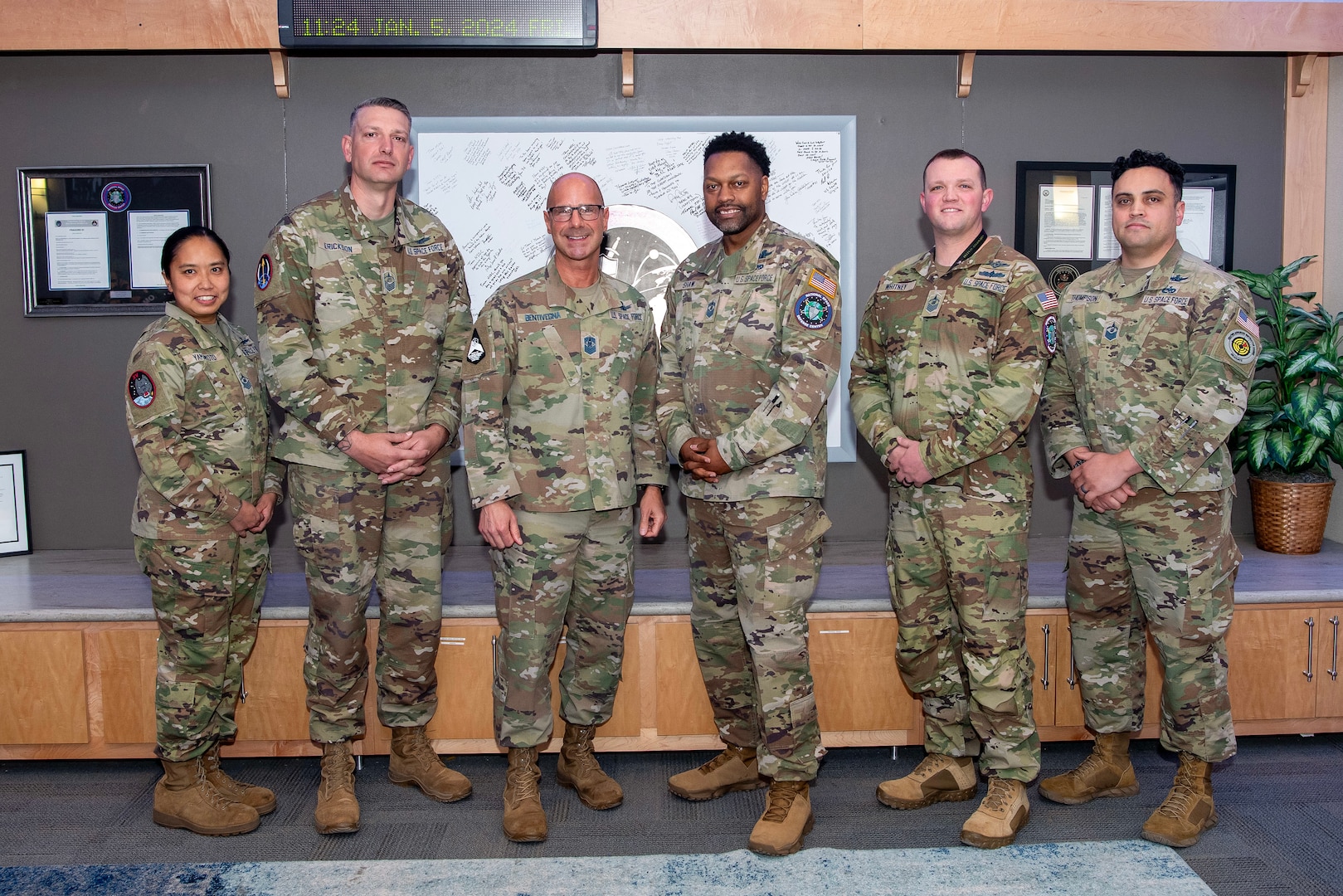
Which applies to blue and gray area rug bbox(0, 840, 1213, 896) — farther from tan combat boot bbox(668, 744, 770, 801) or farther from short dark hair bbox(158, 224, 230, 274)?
short dark hair bbox(158, 224, 230, 274)

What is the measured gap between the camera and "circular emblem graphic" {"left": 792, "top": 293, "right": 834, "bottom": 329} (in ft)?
7.84

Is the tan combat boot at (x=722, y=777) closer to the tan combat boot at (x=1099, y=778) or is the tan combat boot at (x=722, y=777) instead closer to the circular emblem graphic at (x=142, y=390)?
the tan combat boot at (x=1099, y=778)

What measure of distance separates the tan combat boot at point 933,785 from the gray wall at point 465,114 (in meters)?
1.37

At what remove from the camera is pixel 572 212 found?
97.0 inches

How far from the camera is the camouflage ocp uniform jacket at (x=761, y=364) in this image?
7.80ft

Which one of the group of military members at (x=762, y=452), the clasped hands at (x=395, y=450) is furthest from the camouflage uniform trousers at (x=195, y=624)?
the clasped hands at (x=395, y=450)

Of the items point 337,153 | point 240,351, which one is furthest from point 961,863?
point 337,153

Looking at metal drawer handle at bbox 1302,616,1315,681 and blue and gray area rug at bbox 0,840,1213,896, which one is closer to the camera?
blue and gray area rug at bbox 0,840,1213,896

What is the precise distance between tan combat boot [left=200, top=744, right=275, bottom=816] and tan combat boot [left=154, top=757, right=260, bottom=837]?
0.05m

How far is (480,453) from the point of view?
2.49m

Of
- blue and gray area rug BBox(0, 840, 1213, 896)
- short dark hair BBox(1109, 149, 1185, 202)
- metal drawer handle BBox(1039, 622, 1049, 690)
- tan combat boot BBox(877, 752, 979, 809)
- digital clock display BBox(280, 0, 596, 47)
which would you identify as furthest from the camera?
digital clock display BBox(280, 0, 596, 47)

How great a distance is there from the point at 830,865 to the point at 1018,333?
1.38m

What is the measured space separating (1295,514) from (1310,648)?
2.20 ft

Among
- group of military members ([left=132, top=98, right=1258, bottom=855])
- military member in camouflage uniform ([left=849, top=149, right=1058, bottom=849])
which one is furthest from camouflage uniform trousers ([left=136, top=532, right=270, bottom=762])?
military member in camouflage uniform ([left=849, top=149, right=1058, bottom=849])
